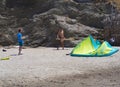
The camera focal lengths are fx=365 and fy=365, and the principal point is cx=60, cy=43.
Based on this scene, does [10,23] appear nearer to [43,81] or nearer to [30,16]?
[30,16]

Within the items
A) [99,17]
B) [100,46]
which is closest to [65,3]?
[99,17]

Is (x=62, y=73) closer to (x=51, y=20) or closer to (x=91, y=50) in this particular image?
(x=91, y=50)

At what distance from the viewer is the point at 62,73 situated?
14.0 meters

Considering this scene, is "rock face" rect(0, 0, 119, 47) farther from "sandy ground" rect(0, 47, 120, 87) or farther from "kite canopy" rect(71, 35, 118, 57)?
"sandy ground" rect(0, 47, 120, 87)

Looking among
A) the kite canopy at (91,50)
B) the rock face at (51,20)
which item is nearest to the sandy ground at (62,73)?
the kite canopy at (91,50)

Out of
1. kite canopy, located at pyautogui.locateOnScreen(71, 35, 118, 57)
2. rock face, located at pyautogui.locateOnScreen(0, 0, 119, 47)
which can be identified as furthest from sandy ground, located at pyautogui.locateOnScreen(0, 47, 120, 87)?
rock face, located at pyautogui.locateOnScreen(0, 0, 119, 47)

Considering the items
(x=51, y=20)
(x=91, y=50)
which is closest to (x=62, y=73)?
(x=91, y=50)

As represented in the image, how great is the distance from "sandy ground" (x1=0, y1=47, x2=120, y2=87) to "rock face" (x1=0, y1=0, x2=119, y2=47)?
41.2ft

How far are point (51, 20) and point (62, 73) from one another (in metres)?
18.9

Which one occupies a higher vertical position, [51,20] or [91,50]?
[51,20]

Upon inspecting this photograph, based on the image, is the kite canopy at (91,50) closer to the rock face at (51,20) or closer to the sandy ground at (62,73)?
the sandy ground at (62,73)

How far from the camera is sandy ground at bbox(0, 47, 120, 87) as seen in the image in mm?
12180

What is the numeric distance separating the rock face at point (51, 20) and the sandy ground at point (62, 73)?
41.2 ft

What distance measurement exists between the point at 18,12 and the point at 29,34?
3965 mm
